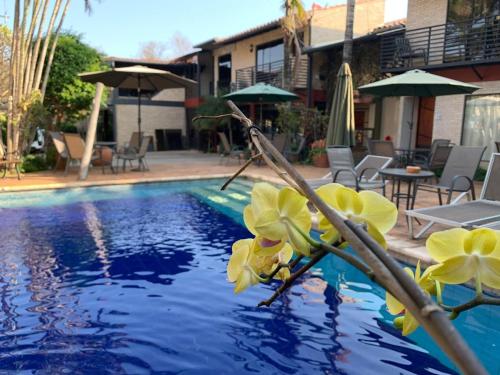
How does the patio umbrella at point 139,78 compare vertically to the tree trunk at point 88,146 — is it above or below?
above

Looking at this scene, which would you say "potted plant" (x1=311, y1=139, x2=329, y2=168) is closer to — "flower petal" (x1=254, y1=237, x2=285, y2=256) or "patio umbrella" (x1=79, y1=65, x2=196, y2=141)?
"patio umbrella" (x1=79, y1=65, x2=196, y2=141)

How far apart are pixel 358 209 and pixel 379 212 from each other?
2cm

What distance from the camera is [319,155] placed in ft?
40.8

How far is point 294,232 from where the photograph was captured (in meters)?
0.49

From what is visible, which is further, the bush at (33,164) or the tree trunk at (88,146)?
the bush at (33,164)

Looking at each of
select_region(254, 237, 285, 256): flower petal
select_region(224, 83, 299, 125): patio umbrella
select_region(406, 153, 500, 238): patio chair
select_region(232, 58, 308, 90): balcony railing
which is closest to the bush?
select_region(224, 83, 299, 125): patio umbrella

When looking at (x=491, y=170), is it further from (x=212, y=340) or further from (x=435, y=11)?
(x=435, y=11)

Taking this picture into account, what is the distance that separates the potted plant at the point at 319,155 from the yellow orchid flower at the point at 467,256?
11885mm

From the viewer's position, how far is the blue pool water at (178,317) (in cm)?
274

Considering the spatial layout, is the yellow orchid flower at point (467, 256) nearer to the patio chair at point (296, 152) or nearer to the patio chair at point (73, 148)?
the patio chair at point (73, 148)

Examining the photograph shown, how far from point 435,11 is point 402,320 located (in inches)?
553

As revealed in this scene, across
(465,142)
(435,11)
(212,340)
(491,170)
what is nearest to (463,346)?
(212,340)

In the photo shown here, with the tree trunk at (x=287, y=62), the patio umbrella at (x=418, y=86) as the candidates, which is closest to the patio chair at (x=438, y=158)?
the patio umbrella at (x=418, y=86)

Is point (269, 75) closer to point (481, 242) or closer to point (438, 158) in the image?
point (438, 158)
